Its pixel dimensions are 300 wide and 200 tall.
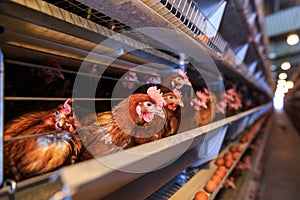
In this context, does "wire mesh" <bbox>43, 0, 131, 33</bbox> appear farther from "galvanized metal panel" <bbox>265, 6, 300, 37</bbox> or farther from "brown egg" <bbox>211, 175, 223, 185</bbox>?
"galvanized metal panel" <bbox>265, 6, 300, 37</bbox>

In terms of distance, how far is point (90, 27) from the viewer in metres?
0.65

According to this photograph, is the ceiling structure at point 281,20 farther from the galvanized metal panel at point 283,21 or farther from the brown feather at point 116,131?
the brown feather at point 116,131

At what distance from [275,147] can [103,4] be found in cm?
584

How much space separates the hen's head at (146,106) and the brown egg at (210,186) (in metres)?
0.63

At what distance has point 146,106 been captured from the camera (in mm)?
645

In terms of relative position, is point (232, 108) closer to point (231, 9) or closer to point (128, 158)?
point (231, 9)

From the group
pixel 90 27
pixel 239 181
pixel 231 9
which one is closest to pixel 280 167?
pixel 239 181

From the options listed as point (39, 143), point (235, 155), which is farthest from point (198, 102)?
point (235, 155)

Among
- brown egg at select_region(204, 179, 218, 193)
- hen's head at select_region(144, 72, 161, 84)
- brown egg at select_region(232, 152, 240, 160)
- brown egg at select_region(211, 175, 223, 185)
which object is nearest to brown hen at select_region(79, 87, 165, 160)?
hen's head at select_region(144, 72, 161, 84)

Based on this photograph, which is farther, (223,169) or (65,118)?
(223,169)

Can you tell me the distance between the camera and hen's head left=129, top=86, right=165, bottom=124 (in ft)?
2.07

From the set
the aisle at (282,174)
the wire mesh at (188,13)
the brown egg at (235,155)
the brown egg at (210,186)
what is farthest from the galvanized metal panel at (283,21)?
the brown egg at (210,186)

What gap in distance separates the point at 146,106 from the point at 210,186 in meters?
0.72

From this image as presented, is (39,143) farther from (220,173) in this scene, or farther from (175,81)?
(220,173)
